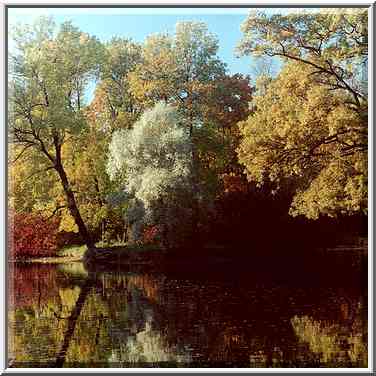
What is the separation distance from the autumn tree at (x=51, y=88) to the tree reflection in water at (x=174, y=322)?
2.27 feet

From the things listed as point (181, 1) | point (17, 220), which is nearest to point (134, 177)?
point (17, 220)

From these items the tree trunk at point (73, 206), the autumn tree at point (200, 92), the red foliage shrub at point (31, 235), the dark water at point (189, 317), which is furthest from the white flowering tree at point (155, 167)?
the red foliage shrub at point (31, 235)

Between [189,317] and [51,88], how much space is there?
259 cm

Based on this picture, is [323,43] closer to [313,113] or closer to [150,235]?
[313,113]

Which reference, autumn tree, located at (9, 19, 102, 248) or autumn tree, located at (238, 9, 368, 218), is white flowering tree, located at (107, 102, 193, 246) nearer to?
autumn tree, located at (9, 19, 102, 248)

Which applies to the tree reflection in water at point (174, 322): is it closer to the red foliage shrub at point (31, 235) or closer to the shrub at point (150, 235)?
the red foliage shrub at point (31, 235)

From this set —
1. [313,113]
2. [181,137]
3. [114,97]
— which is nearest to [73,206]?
[114,97]

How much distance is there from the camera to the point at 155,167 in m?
7.06

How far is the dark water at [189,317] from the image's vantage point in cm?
644

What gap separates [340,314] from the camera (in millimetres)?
6648

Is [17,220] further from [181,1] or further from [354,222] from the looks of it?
[354,222]

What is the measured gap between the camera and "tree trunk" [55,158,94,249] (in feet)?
23.3

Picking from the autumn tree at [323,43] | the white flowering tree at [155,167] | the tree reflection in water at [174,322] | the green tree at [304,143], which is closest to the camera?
the tree reflection in water at [174,322]

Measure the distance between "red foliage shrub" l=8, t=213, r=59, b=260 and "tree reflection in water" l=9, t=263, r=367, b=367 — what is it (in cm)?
17
